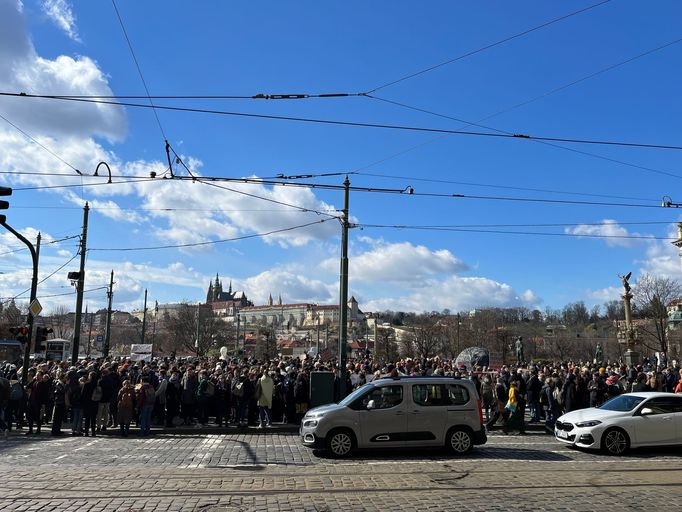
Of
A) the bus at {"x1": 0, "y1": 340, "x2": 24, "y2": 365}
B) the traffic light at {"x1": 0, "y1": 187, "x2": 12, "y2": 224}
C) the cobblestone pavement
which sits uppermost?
the traffic light at {"x1": 0, "y1": 187, "x2": 12, "y2": 224}

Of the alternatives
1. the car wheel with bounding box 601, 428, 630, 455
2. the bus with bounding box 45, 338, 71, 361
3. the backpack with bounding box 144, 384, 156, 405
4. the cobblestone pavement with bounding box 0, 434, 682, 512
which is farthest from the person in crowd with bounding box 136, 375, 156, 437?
the bus with bounding box 45, 338, 71, 361

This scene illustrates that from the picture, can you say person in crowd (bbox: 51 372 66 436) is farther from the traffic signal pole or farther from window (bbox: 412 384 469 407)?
window (bbox: 412 384 469 407)

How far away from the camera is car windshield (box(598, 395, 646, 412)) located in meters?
13.3

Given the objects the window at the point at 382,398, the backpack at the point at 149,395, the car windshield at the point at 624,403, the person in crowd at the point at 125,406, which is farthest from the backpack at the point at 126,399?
the car windshield at the point at 624,403

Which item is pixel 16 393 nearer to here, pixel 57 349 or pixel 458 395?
pixel 458 395

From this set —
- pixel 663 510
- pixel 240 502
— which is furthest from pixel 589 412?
pixel 240 502

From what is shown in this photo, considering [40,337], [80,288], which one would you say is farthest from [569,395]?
[80,288]

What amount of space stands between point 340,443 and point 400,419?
1.36m

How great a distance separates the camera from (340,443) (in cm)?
1200

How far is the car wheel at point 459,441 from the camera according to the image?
40.4 ft

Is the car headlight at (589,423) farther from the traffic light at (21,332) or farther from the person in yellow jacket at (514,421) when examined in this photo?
the traffic light at (21,332)

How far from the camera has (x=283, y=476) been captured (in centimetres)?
986

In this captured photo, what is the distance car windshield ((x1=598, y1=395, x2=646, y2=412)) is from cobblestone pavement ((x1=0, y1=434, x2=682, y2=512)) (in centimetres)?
100

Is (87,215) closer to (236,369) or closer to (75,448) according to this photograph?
(236,369)
